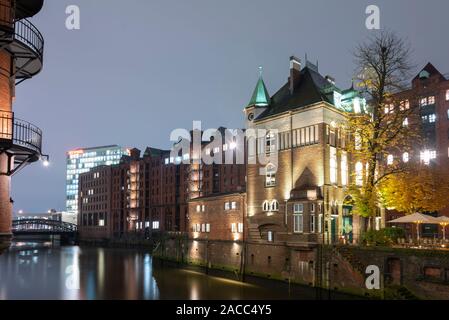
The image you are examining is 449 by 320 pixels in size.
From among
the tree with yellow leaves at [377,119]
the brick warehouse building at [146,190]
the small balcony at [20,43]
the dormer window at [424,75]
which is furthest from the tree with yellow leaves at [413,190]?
the brick warehouse building at [146,190]

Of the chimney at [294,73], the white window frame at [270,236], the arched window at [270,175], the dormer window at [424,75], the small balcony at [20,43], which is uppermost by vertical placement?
the dormer window at [424,75]

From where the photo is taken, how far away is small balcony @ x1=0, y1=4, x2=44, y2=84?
45.6 feet

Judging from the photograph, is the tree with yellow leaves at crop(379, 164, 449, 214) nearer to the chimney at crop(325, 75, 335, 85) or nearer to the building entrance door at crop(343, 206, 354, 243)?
the building entrance door at crop(343, 206, 354, 243)

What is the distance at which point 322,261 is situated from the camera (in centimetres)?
3991

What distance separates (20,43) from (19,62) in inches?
73.6

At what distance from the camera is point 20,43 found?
14.8 m

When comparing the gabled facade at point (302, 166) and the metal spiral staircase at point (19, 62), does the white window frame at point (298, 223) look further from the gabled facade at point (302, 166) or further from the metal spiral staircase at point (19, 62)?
the metal spiral staircase at point (19, 62)

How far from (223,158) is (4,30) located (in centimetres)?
9219

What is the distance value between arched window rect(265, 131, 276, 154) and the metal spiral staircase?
113 feet

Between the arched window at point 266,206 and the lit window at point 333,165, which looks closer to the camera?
the lit window at point 333,165

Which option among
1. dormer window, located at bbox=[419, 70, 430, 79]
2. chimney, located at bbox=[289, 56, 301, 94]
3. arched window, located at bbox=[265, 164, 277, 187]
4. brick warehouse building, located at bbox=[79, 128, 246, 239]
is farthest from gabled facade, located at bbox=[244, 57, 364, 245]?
brick warehouse building, located at bbox=[79, 128, 246, 239]

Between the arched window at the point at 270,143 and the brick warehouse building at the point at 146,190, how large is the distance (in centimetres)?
5215

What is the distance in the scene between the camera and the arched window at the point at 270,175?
48463 mm
